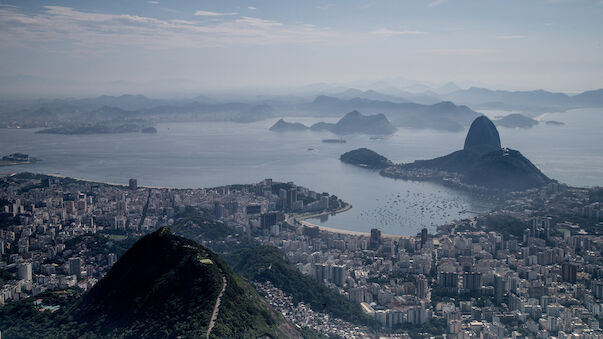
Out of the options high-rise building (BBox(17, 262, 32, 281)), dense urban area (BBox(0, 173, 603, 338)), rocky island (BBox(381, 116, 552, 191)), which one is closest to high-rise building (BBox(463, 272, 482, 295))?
Result: dense urban area (BBox(0, 173, 603, 338))

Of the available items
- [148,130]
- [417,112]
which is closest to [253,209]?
[148,130]

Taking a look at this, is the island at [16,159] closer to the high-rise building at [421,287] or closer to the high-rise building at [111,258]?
the high-rise building at [111,258]

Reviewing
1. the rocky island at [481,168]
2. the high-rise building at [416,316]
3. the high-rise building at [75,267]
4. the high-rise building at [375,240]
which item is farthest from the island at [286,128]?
the high-rise building at [416,316]

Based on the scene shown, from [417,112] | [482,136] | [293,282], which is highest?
[417,112]

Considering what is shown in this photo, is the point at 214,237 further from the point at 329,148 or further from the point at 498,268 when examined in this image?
the point at 329,148

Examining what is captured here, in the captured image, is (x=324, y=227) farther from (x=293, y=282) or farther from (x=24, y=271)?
(x=24, y=271)

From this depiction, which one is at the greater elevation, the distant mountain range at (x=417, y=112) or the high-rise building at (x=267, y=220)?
the distant mountain range at (x=417, y=112)

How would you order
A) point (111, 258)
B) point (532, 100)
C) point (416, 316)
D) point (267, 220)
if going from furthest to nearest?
point (532, 100)
point (267, 220)
point (111, 258)
point (416, 316)
